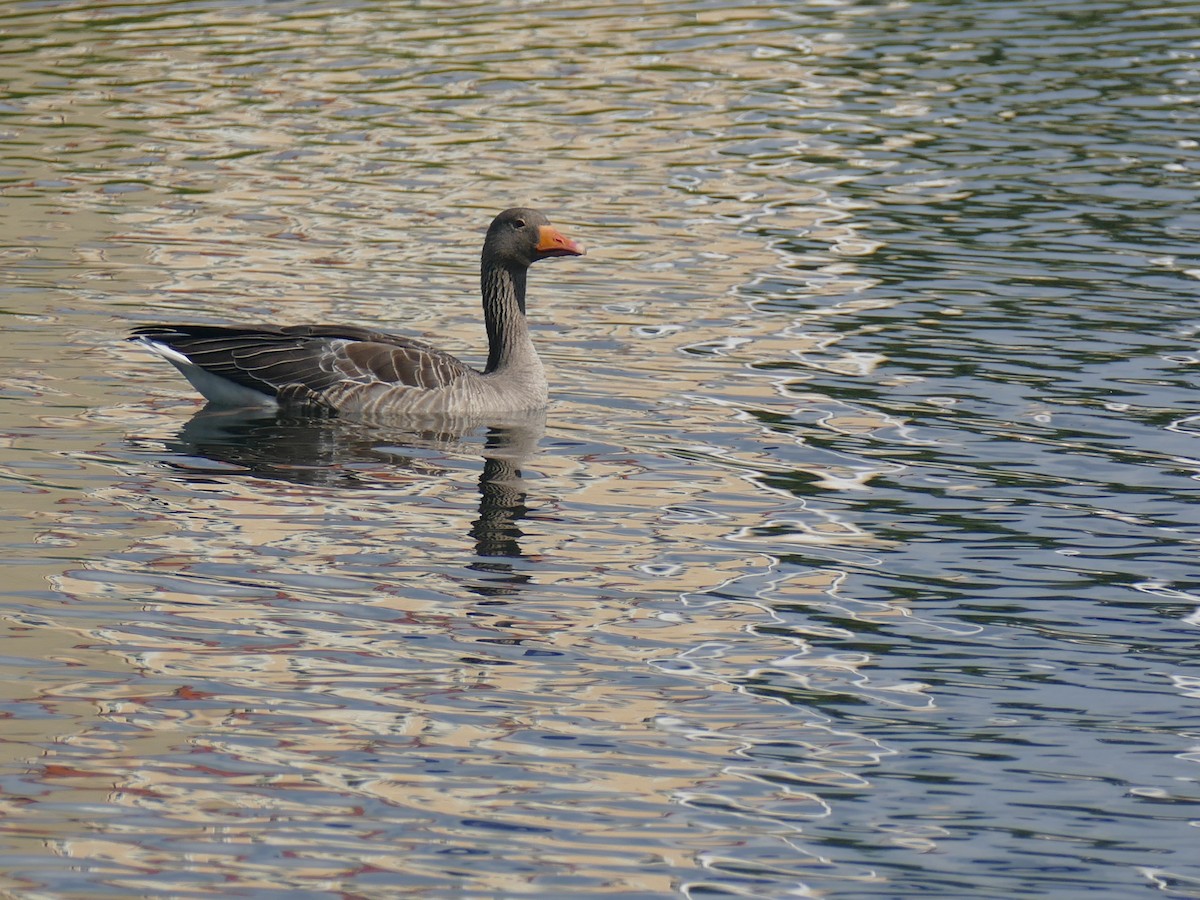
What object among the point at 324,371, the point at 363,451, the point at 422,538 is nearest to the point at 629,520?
the point at 422,538

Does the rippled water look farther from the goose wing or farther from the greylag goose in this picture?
the goose wing

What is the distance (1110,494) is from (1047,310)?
18.8 ft

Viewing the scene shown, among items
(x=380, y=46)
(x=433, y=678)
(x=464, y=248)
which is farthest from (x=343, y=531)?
(x=380, y=46)

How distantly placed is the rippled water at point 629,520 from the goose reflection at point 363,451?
2.2 inches

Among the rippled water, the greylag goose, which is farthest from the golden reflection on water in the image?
the greylag goose

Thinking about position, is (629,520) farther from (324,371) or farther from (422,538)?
(324,371)

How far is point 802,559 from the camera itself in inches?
502

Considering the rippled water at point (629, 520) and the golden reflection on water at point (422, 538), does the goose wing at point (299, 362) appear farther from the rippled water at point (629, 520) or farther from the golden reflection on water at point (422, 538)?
the golden reflection on water at point (422, 538)

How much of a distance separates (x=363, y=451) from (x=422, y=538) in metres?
2.53

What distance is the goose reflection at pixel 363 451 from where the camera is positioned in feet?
46.6

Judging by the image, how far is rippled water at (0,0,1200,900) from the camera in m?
8.95

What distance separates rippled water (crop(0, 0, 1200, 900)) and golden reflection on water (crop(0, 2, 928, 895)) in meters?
0.04

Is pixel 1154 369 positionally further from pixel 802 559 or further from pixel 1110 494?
pixel 802 559

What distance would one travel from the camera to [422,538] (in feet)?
42.8
